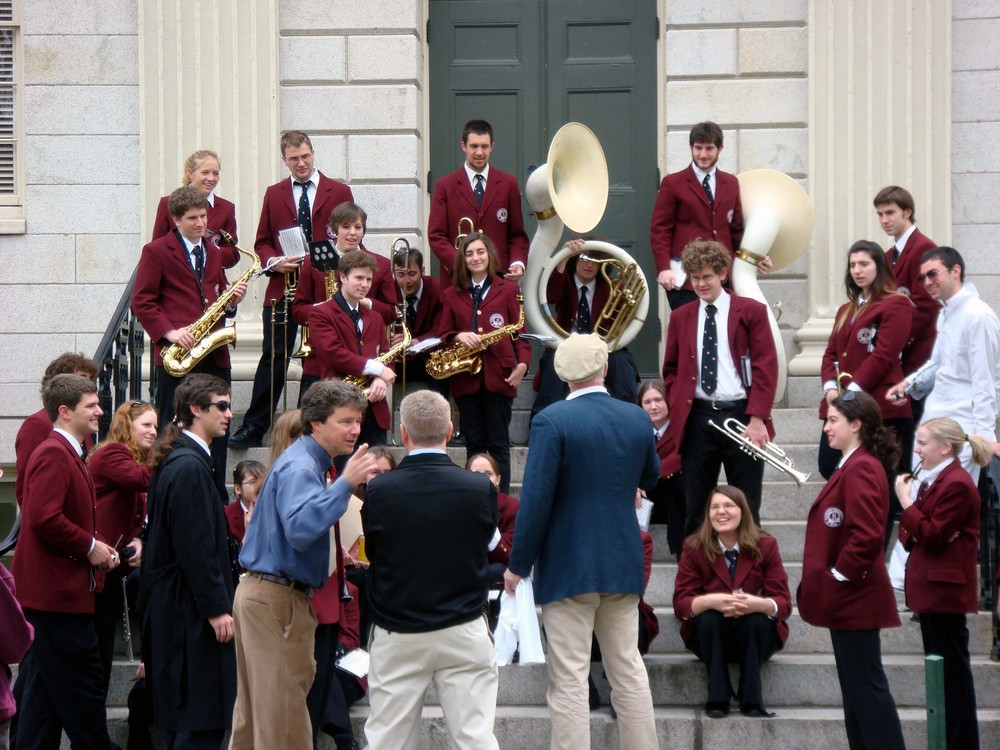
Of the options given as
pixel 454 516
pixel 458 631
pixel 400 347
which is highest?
pixel 400 347

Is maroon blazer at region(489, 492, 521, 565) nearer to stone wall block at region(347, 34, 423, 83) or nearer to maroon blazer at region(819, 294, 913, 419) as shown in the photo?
maroon blazer at region(819, 294, 913, 419)

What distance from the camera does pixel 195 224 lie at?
938 cm

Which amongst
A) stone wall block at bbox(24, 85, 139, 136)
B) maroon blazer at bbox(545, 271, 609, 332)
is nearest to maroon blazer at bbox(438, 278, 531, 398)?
maroon blazer at bbox(545, 271, 609, 332)

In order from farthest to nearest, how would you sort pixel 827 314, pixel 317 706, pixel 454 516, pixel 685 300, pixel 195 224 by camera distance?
pixel 827 314
pixel 685 300
pixel 195 224
pixel 317 706
pixel 454 516

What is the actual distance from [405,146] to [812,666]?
212 inches

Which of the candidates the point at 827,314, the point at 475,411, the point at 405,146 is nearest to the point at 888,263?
the point at 827,314

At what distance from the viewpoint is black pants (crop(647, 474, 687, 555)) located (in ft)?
29.5

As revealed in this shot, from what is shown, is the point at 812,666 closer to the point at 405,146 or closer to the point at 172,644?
the point at 172,644

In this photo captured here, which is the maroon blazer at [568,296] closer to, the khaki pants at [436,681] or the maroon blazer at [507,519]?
the maroon blazer at [507,519]

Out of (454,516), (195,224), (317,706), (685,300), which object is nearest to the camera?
(454,516)

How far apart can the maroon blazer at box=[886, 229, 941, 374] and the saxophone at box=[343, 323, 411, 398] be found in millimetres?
3007

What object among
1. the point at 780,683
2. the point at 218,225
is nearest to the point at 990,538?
the point at 780,683

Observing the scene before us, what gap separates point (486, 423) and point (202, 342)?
1.81m

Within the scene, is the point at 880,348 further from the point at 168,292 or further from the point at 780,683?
the point at 168,292
